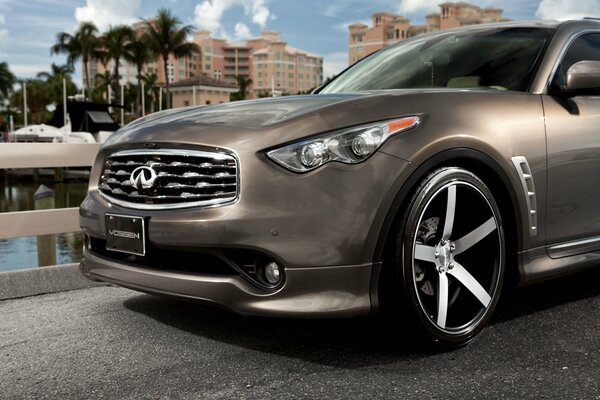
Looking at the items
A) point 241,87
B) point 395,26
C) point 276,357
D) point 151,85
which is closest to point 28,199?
point 276,357

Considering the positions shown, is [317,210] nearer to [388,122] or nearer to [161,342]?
[388,122]

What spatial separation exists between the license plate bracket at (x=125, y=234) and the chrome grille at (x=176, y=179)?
72 mm

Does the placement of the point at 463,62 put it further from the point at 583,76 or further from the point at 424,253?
the point at 424,253

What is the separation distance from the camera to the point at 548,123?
3584 millimetres

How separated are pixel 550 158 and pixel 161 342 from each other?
206 cm

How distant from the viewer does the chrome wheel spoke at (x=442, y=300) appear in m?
3.15

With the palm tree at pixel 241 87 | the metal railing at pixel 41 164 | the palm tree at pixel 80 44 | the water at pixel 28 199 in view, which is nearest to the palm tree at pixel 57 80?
the palm tree at pixel 80 44

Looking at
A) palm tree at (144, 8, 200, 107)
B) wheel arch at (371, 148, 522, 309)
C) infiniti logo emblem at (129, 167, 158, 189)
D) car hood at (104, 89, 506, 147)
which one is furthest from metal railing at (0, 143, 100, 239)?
palm tree at (144, 8, 200, 107)

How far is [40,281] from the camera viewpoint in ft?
15.5

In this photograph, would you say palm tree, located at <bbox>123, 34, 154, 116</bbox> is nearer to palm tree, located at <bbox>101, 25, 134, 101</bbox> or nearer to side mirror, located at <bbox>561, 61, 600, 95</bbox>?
palm tree, located at <bbox>101, 25, 134, 101</bbox>

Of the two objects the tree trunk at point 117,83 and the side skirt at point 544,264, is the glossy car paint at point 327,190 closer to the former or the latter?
the side skirt at point 544,264

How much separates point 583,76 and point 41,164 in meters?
3.49

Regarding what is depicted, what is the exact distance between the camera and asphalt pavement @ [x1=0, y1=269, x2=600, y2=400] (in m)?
2.79

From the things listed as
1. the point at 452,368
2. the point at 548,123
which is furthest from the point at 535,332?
the point at 548,123
